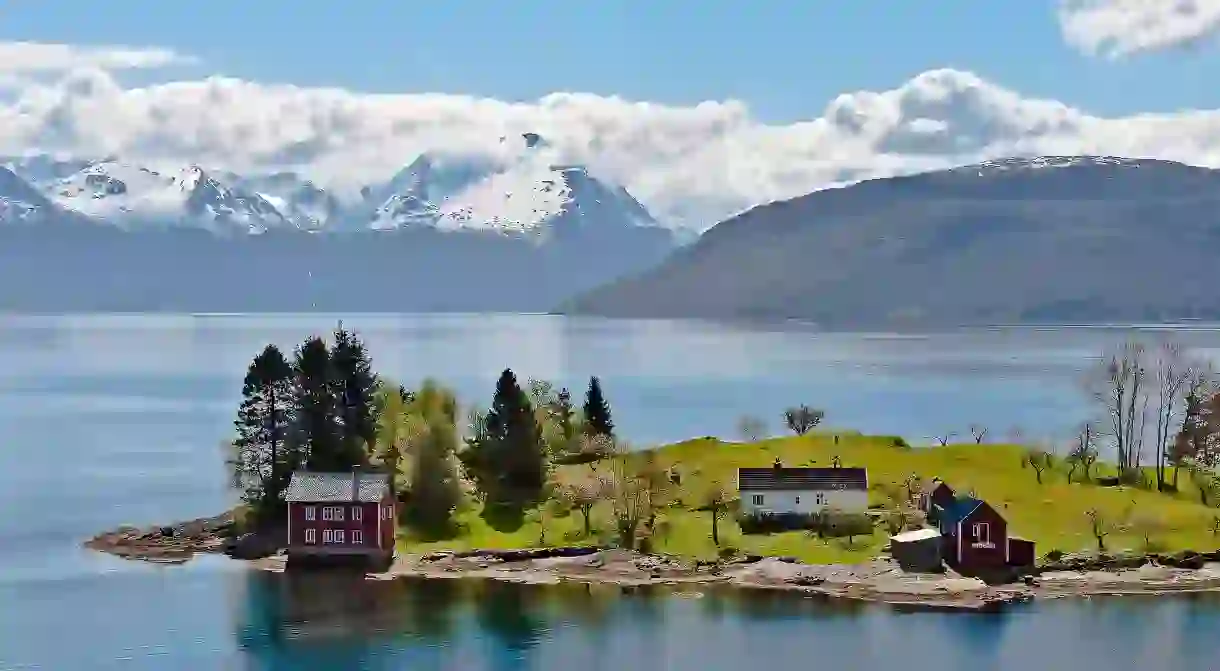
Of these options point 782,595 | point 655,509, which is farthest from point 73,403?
point 782,595

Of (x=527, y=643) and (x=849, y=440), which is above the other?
(x=849, y=440)

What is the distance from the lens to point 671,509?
87.2 metres

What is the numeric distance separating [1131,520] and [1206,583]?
7875 millimetres

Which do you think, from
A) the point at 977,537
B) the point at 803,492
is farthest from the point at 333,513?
the point at 977,537

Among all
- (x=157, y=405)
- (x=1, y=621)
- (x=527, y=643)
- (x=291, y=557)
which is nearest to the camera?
(x=527, y=643)

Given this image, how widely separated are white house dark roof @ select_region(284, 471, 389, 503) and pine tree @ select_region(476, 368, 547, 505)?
9.24 meters

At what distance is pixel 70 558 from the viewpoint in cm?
8625

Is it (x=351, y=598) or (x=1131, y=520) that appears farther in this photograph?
(x=1131, y=520)

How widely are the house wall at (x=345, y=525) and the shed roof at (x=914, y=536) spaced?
85.6 feet

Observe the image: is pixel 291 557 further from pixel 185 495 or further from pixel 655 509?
pixel 185 495

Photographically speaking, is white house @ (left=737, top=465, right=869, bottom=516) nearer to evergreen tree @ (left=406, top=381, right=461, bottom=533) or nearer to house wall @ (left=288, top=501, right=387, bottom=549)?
evergreen tree @ (left=406, top=381, right=461, bottom=533)

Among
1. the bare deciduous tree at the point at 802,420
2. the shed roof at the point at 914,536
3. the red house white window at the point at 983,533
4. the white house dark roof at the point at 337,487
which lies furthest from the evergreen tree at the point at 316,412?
the bare deciduous tree at the point at 802,420

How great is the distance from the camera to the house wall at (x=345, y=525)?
266 feet

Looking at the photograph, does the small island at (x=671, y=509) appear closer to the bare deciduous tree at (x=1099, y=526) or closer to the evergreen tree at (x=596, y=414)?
the bare deciduous tree at (x=1099, y=526)
